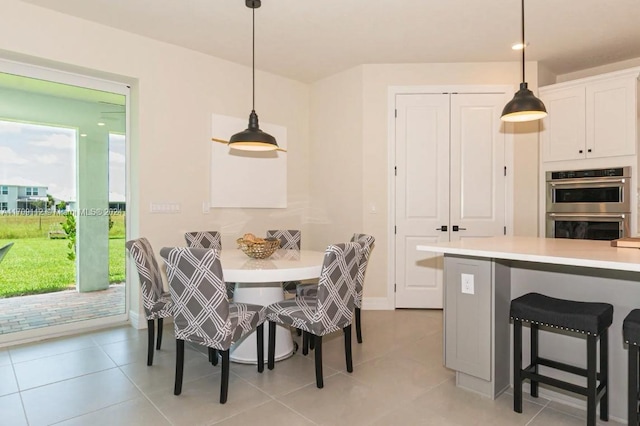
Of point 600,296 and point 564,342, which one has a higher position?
point 600,296

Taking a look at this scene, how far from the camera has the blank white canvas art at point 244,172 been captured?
4.37 metres

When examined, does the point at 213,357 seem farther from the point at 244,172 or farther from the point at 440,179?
the point at 440,179

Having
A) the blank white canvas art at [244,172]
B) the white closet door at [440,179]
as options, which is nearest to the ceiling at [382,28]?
the white closet door at [440,179]

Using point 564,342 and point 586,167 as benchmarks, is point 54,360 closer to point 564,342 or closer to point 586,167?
point 564,342

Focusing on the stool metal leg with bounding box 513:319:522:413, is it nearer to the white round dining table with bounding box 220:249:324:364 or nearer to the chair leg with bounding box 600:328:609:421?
the chair leg with bounding box 600:328:609:421

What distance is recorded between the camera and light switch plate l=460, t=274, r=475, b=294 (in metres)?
2.42

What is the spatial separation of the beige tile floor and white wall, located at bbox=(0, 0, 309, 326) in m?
1.16

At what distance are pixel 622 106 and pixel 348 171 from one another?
290 centimetres

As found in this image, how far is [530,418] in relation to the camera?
2.17 m

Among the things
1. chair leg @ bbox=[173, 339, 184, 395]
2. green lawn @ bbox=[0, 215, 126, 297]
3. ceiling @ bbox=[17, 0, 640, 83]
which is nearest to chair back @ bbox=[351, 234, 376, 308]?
chair leg @ bbox=[173, 339, 184, 395]

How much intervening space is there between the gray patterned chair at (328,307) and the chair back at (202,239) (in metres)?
1.37

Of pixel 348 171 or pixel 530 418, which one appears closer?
pixel 530 418

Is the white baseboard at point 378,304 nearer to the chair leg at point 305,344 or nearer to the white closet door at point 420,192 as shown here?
the white closet door at point 420,192

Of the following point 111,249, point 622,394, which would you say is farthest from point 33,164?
point 622,394
